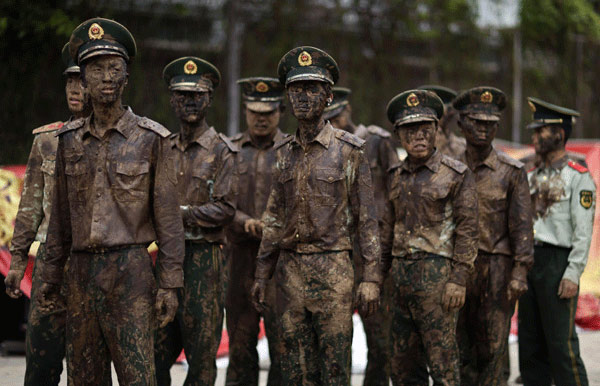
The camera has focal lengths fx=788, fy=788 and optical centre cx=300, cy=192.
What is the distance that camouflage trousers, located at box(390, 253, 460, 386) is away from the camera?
5.46 m

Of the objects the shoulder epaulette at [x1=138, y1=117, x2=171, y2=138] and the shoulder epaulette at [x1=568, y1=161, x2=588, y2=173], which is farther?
the shoulder epaulette at [x1=568, y1=161, x2=588, y2=173]

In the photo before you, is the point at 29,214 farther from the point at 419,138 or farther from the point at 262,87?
the point at 419,138

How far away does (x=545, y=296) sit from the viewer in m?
6.50

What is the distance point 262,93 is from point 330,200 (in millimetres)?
2145

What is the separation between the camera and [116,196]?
4.31 metres

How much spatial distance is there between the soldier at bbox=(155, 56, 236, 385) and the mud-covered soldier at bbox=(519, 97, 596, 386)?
2.70 metres

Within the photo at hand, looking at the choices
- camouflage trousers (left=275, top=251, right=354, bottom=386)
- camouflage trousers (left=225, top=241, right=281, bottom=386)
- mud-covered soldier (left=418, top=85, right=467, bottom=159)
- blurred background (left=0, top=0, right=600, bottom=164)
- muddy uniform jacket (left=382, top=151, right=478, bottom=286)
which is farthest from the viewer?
blurred background (left=0, top=0, right=600, bottom=164)

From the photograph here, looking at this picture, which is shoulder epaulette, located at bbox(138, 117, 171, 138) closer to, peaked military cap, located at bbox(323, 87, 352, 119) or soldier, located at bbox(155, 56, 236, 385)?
soldier, located at bbox(155, 56, 236, 385)

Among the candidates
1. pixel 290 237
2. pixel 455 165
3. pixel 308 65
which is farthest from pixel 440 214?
pixel 308 65

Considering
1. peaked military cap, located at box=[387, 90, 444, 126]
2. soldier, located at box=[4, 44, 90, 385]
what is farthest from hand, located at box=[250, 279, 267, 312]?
peaked military cap, located at box=[387, 90, 444, 126]

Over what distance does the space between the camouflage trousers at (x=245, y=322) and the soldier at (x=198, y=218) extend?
723 millimetres

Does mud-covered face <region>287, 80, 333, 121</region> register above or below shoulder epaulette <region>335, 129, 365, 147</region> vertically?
above

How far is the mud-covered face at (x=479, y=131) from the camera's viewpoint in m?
6.33

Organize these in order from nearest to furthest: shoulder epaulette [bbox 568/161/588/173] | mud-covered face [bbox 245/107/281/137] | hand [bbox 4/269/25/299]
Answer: hand [bbox 4/269/25/299]
shoulder epaulette [bbox 568/161/588/173]
mud-covered face [bbox 245/107/281/137]
